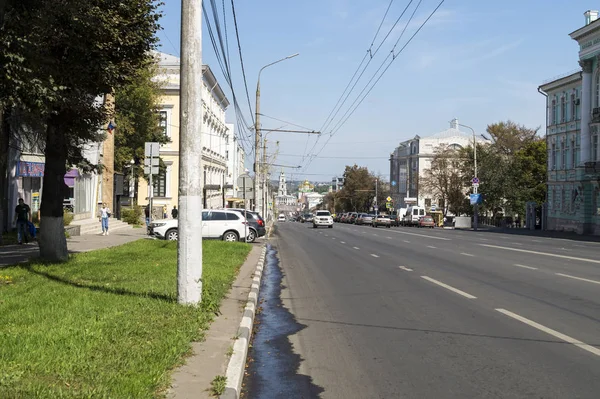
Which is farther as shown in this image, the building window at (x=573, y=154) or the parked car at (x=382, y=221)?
the parked car at (x=382, y=221)

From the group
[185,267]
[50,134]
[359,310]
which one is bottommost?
[359,310]

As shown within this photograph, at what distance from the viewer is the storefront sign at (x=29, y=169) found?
27.6 m

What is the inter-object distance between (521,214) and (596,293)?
60.6 m

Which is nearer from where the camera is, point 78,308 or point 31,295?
point 78,308

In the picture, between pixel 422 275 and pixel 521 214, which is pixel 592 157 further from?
pixel 422 275

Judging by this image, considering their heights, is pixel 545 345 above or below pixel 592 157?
below

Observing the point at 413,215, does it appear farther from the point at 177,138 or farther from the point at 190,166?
the point at 190,166

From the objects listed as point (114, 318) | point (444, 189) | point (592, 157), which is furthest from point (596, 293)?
point (444, 189)

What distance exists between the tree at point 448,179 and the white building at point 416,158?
12996 mm

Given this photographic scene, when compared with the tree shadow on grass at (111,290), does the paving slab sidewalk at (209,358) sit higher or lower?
lower

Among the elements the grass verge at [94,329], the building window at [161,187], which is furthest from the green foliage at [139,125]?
the grass verge at [94,329]

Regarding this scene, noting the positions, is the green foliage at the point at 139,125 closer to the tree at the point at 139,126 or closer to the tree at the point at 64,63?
the tree at the point at 139,126

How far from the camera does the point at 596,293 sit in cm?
1217

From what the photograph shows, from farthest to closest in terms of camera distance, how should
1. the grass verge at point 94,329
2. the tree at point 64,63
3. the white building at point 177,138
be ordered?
the white building at point 177,138, the tree at point 64,63, the grass verge at point 94,329
